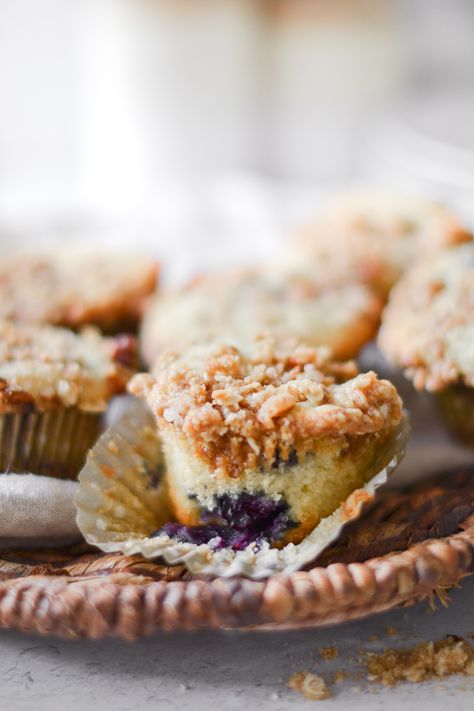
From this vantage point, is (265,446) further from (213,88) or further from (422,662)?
(213,88)

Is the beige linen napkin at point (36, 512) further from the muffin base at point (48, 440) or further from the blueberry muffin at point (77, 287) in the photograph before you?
the blueberry muffin at point (77, 287)

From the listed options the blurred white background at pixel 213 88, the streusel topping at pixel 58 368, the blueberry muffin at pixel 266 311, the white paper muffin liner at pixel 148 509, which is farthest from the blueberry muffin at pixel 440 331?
the blurred white background at pixel 213 88

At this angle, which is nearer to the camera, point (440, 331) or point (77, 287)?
point (440, 331)

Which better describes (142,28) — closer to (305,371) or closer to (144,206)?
(144,206)

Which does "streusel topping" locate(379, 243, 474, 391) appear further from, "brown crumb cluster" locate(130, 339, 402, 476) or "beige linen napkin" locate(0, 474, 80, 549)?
"beige linen napkin" locate(0, 474, 80, 549)

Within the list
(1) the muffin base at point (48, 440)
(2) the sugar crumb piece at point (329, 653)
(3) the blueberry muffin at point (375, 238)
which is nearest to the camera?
(2) the sugar crumb piece at point (329, 653)

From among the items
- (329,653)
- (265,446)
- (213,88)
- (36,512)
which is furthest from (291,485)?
(213,88)
